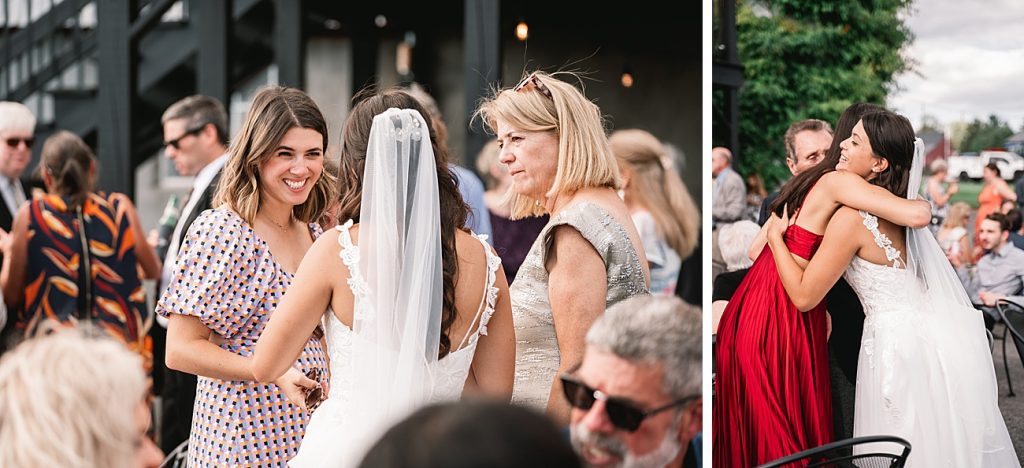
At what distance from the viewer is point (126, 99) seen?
628 cm

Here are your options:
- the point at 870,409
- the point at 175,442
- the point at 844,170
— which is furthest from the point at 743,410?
the point at 175,442

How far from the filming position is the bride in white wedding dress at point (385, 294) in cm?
224

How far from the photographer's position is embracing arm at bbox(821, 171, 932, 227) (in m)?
2.99

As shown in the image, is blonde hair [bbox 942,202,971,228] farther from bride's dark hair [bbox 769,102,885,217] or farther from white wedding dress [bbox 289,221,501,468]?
white wedding dress [bbox 289,221,501,468]

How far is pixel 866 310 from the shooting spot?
10.1 feet

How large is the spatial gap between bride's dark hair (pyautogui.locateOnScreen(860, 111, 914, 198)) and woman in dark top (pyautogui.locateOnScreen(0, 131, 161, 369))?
11.1 ft

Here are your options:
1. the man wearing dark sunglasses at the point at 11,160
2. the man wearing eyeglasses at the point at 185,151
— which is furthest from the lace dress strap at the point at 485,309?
the man wearing dark sunglasses at the point at 11,160

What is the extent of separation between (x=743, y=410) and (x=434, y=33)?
7.64 metres

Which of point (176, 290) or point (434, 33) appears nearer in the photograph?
point (176, 290)

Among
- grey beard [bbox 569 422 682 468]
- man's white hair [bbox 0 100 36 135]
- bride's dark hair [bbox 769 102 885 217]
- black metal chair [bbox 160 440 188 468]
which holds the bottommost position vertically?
black metal chair [bbox 160 440 188 468]

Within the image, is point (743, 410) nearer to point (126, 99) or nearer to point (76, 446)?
point (76, 446)

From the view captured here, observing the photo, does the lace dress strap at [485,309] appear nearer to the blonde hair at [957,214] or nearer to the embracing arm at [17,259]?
the blonde hair at [957,214]

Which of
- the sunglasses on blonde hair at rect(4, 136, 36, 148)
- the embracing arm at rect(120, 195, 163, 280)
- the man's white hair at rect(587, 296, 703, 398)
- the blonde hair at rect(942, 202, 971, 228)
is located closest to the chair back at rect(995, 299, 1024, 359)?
the blonde hair at rect(942, 202, 971, 228)

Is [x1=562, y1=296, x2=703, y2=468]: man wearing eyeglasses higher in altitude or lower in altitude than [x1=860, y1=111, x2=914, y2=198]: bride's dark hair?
lower
